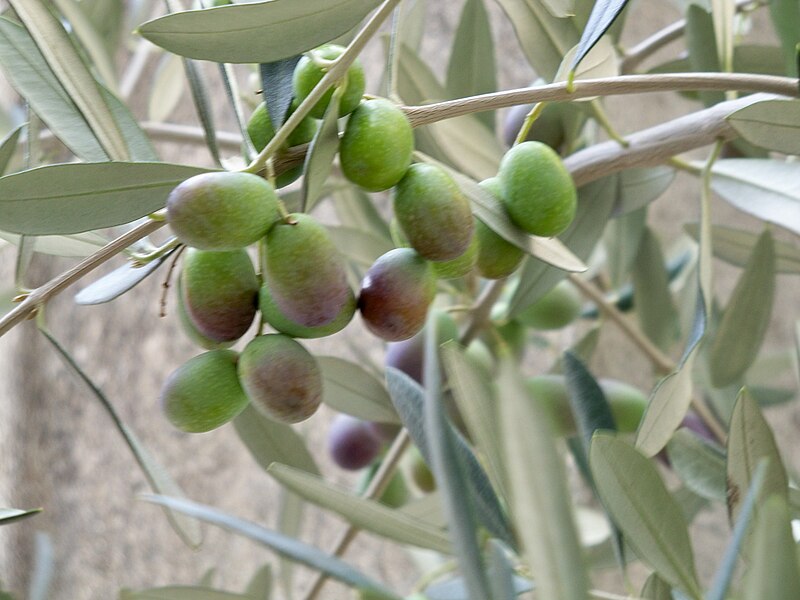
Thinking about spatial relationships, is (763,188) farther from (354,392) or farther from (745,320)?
(354,392)

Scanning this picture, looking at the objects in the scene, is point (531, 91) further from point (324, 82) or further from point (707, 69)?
point (707, 69)

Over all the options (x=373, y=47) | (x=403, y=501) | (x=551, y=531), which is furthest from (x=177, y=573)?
(x=551, y=531)

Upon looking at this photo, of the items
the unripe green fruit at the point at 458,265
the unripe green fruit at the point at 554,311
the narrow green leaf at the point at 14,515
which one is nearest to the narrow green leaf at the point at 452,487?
the unripe green fruit at the point at 458,265

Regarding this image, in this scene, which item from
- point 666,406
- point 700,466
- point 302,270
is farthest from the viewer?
point 700,466

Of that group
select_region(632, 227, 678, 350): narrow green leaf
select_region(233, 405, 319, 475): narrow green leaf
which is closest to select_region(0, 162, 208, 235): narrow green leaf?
select_region(233, 405, 319, 475): narrow green leaf

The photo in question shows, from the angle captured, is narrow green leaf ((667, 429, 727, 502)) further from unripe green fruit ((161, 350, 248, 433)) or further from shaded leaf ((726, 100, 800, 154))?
unripe green fruit ((161, 350, 248, 433))

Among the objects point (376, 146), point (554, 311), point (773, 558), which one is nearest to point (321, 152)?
point (376, 146)
